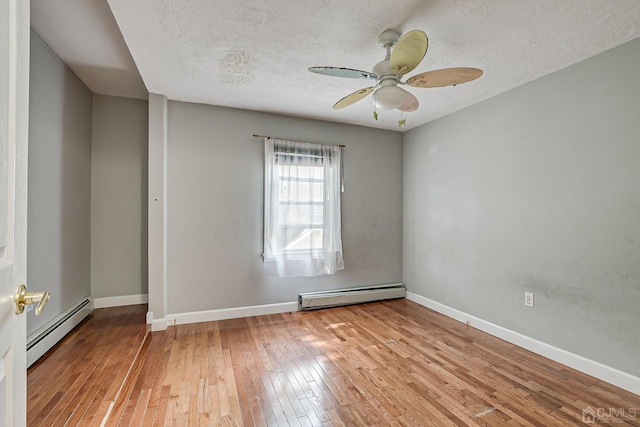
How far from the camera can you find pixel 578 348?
2.21 meters

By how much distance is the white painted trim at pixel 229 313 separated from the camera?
9.93 feet

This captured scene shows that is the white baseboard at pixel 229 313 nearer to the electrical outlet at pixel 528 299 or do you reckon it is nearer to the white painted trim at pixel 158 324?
the white painted trim at pixel 158 324

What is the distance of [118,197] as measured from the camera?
337 centimetres

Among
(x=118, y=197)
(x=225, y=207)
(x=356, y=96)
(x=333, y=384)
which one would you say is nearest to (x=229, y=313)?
(x=225, y=207)

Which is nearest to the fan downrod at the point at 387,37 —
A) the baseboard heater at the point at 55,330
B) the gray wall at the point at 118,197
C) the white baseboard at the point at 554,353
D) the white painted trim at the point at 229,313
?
the white baseboard at the point at 554,353

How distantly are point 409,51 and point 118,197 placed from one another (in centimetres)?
344

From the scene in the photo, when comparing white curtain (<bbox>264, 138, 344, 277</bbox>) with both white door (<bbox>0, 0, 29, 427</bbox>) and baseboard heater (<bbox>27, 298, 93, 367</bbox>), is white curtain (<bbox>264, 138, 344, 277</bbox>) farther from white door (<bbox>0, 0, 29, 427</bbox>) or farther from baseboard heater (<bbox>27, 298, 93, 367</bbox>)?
white door (<bbox>0, 0, 29, 427</bbox>)

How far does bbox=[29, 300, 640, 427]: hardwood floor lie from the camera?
1689 mm

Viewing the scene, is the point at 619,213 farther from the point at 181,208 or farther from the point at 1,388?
the point at 181,208

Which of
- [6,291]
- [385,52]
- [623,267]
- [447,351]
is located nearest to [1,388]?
[6,291]

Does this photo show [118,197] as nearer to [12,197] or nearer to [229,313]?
[229,313]

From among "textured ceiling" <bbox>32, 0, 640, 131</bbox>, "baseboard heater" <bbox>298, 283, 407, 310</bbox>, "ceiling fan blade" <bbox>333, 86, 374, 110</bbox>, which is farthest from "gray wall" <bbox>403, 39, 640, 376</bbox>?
"ceiling fan blade" <bbox>333, 86, 374, 110</bbox>

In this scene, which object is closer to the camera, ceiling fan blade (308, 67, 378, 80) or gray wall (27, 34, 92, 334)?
ceiling fan blade (308, 67, 378, 80)

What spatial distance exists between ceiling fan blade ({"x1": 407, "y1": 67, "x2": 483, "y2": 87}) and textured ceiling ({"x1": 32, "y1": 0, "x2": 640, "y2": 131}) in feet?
1.08
